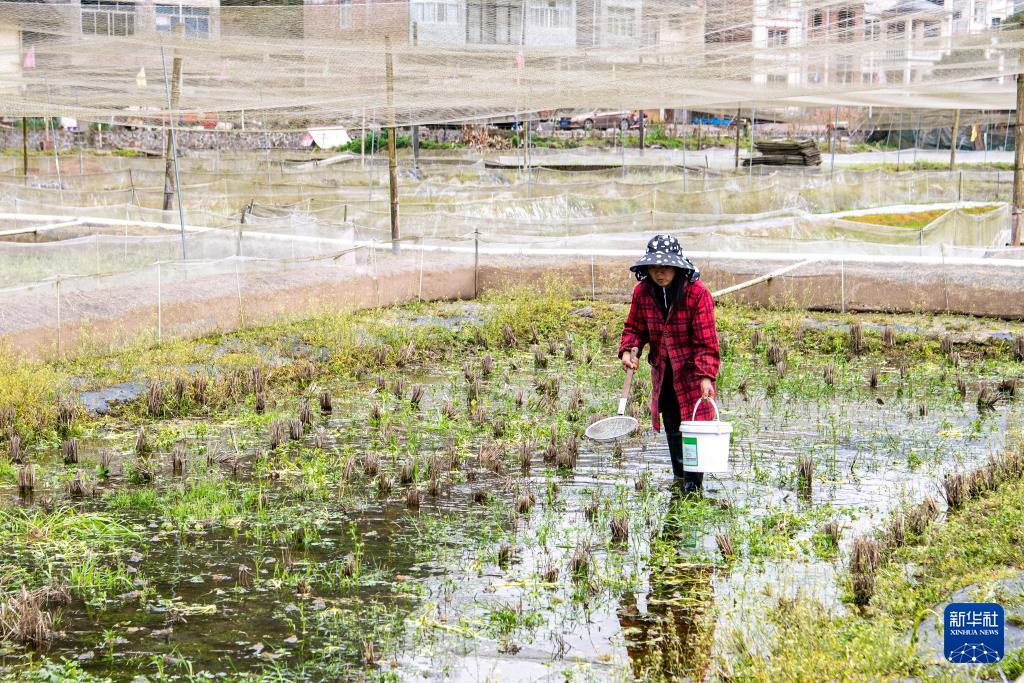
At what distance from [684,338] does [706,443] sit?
2.12 feet

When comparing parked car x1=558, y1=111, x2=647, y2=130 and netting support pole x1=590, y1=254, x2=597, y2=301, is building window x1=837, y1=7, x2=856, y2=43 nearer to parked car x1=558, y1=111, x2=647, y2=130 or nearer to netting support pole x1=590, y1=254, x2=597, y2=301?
netting support pole x1=590, y1=254, x2=597, y2=301

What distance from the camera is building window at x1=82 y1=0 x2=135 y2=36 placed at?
12.9 meters

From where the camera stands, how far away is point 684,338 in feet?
22.2

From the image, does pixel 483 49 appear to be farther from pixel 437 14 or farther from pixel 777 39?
pixel 777 39

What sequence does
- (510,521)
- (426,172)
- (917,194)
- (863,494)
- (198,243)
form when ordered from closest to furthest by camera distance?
(510,521) → (863,494) → (198,243) → (917,194) → (426,172)

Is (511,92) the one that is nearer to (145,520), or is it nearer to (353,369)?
(353,369)

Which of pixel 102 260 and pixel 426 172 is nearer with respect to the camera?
→ pixel 102 260

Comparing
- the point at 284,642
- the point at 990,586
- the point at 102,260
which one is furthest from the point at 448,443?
the point at 102,260

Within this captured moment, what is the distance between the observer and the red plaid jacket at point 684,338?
667 centimetres

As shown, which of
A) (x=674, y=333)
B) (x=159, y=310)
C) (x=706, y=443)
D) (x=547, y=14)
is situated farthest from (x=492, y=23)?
(x=706, y=443)

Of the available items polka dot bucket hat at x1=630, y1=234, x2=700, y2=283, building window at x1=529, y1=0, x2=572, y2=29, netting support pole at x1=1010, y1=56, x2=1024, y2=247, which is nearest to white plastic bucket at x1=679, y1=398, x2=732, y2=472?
polka dot bucket hat at x1=630, y1=234, x2=700, y2=283

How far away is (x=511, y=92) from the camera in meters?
15.8

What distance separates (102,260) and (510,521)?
9.12m

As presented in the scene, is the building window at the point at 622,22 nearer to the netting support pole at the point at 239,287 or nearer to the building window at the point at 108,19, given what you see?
the netting support pole at the point at 239,287
